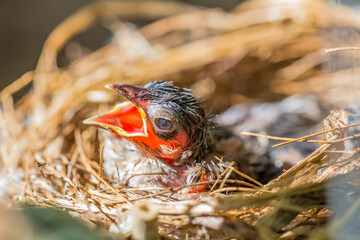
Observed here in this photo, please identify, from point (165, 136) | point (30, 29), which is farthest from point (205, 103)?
point (30, 29)

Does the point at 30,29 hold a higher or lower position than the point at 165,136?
higher

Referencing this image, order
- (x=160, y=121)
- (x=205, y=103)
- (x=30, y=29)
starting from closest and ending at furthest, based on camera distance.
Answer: (x=160, y=121) → (x=205, y=103) → (x=30, y=29)

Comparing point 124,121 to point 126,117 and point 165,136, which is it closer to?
point 126,117

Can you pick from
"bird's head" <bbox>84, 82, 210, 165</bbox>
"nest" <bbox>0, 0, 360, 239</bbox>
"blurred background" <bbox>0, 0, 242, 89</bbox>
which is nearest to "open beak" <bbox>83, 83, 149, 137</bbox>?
"bird's head" <bbox>84, 82, 210, 165</bbox>

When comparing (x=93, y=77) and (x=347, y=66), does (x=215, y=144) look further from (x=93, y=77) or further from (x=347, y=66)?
(x=93, y=77)

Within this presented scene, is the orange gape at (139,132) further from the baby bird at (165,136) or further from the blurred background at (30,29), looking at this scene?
the blurred background at (30,29)

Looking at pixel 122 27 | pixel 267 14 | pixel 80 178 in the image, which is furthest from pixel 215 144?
pixel 122 27
